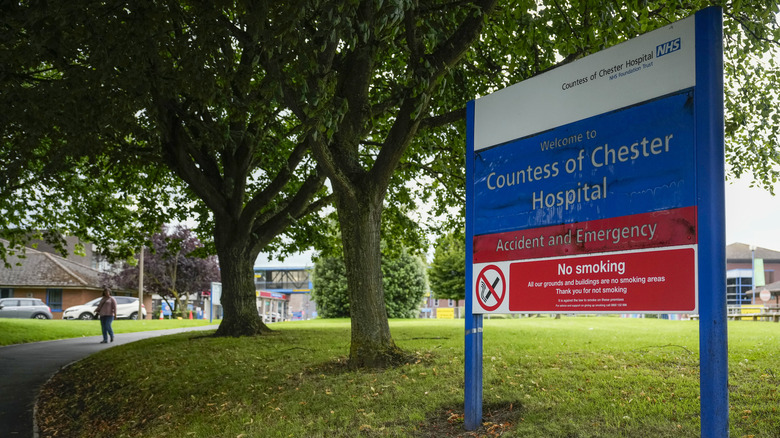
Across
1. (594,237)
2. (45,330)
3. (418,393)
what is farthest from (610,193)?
(45,330)

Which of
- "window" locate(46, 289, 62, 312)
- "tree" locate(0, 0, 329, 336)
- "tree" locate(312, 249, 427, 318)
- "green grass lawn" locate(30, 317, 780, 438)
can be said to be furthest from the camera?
"window" locate(46, 289, 62, 312)

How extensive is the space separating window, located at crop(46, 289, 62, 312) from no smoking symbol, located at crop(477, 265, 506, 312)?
183ft

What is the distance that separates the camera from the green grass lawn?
6105mm

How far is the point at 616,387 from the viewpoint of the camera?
7207 mm

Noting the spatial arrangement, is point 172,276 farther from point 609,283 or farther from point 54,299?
point 609,283

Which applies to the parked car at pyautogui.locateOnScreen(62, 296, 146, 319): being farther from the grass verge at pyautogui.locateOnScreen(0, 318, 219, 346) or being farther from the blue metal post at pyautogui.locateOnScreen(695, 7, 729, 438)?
the blue metal post at pyautogui.locateOnScreen(695, 7, 729, 438)

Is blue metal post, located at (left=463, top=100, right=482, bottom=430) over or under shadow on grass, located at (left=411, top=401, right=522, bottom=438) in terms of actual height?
over

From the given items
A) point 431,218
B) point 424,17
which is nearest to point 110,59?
point 424,17

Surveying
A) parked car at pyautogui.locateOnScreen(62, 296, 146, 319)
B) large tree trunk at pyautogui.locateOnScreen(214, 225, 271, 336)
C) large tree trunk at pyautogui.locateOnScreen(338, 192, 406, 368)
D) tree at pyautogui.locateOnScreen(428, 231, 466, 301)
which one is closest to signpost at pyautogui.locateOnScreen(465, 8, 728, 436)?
large tree trunk at pyautogui.locateOnScreen(338, 192, 406, 368)

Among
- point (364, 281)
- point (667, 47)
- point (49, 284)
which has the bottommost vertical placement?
point (49, 284)

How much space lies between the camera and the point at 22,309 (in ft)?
137

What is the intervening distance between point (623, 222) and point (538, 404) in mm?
2589

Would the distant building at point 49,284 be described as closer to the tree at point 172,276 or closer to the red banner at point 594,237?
the tree at point 172,276

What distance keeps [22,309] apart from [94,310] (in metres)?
4.75
